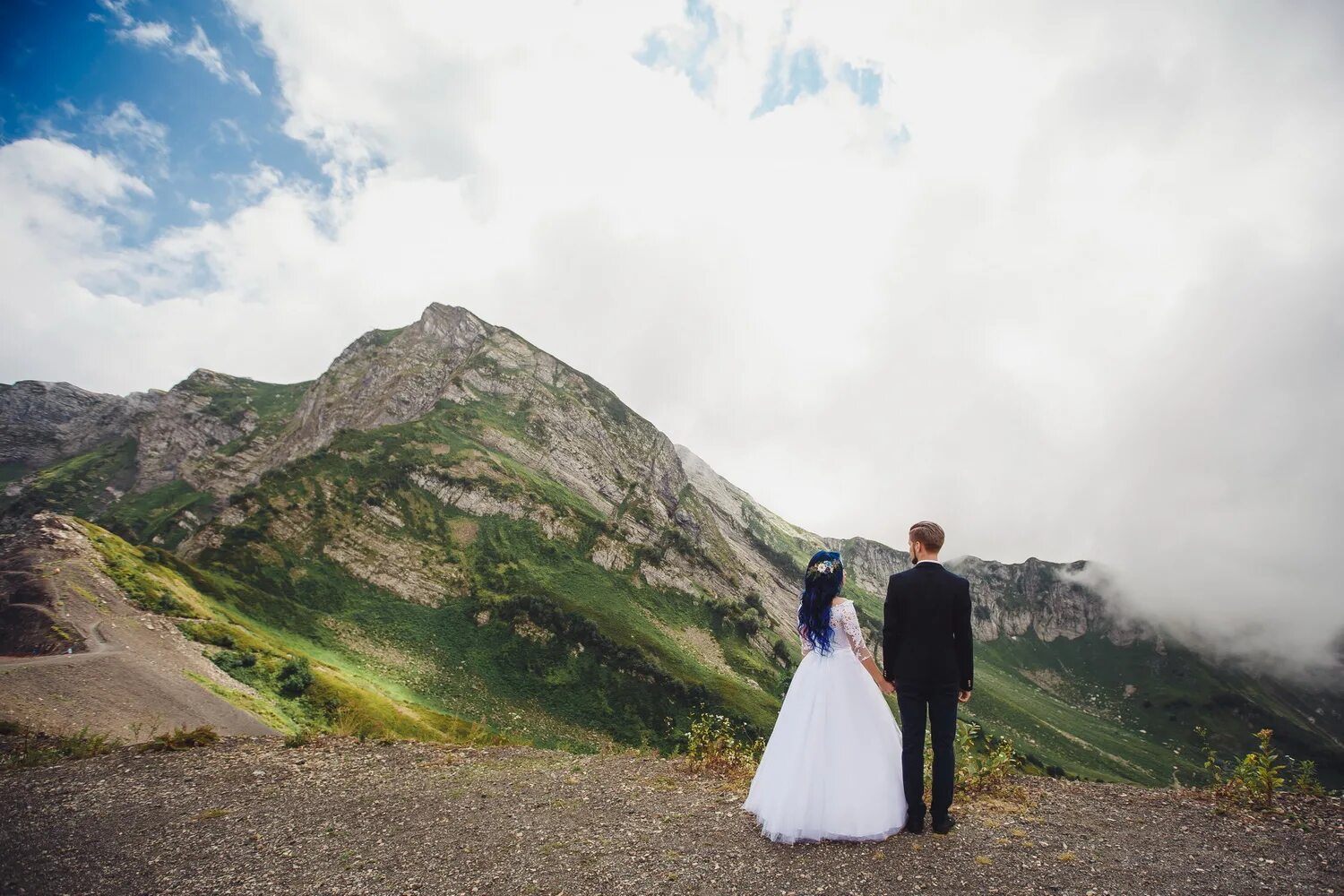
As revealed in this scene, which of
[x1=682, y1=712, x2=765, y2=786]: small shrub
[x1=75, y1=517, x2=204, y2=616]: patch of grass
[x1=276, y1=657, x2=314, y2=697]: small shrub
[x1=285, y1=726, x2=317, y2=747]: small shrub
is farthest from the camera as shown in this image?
[x1=75, y1=517, x2=204, y2=616]: patch of grass

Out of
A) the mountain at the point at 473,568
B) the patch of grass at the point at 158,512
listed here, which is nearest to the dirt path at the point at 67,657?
the mountain at the point at 473,568

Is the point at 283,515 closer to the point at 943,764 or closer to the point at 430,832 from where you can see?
the point at 430,832

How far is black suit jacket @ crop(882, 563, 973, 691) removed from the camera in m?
8.02

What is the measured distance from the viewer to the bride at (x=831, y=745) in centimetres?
814

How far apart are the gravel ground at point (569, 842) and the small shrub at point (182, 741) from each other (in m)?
2.15

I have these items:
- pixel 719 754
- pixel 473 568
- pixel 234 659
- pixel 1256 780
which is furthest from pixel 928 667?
pixel 473 568

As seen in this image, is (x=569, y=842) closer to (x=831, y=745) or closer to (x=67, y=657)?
(x=831, y=745)

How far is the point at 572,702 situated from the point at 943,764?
80.6 meters

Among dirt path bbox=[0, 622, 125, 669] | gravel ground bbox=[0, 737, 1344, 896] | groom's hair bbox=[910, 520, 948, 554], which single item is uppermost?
groom's hair bbox=[910, 520, 948, 554]

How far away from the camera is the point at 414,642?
77.3 meters

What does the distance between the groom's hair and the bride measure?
1325 mm

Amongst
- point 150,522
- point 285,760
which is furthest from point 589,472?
point 285,760

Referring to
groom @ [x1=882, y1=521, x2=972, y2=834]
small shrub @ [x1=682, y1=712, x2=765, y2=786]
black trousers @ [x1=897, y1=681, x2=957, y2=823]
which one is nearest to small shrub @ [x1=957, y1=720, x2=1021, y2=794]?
black trousers @ [x1=897, y1=681, x2=957, y2=823]

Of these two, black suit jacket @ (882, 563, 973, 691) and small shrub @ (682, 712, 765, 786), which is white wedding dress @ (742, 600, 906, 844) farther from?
small shrub @ (682, 712, 765, 786)
